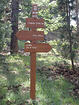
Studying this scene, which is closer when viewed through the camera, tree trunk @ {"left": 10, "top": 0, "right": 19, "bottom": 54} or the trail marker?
the trail marker

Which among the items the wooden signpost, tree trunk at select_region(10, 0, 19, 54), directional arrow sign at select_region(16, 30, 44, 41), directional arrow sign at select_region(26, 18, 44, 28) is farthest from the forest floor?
tree trunk at select_region(10, 0, 19, 54)

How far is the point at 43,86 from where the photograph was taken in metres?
6.91

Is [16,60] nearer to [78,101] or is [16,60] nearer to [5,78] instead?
[5,78]

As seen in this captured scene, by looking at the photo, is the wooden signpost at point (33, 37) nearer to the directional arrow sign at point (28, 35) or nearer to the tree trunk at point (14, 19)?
the directional arrow sign at point (28, 35)

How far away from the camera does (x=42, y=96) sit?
19.4 ft

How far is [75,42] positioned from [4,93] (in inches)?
212

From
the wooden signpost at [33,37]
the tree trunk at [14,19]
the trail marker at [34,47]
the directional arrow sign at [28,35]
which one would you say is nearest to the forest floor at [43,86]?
the wooden signpost at [33,37]

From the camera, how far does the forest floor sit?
5656 millimetres

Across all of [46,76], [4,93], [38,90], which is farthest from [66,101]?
[46,76]

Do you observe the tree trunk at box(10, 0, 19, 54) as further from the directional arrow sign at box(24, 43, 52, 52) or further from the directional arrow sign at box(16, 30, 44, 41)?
the directional arrow sign at box(24, 43, 52, 52)

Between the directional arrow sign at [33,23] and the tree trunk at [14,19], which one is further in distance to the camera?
the tree trunk at [14,19]

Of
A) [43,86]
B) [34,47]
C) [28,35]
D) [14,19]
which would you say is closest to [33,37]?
[28,35]

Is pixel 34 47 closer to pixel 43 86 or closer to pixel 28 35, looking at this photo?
pixel 28 35

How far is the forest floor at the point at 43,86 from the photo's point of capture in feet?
18.6
